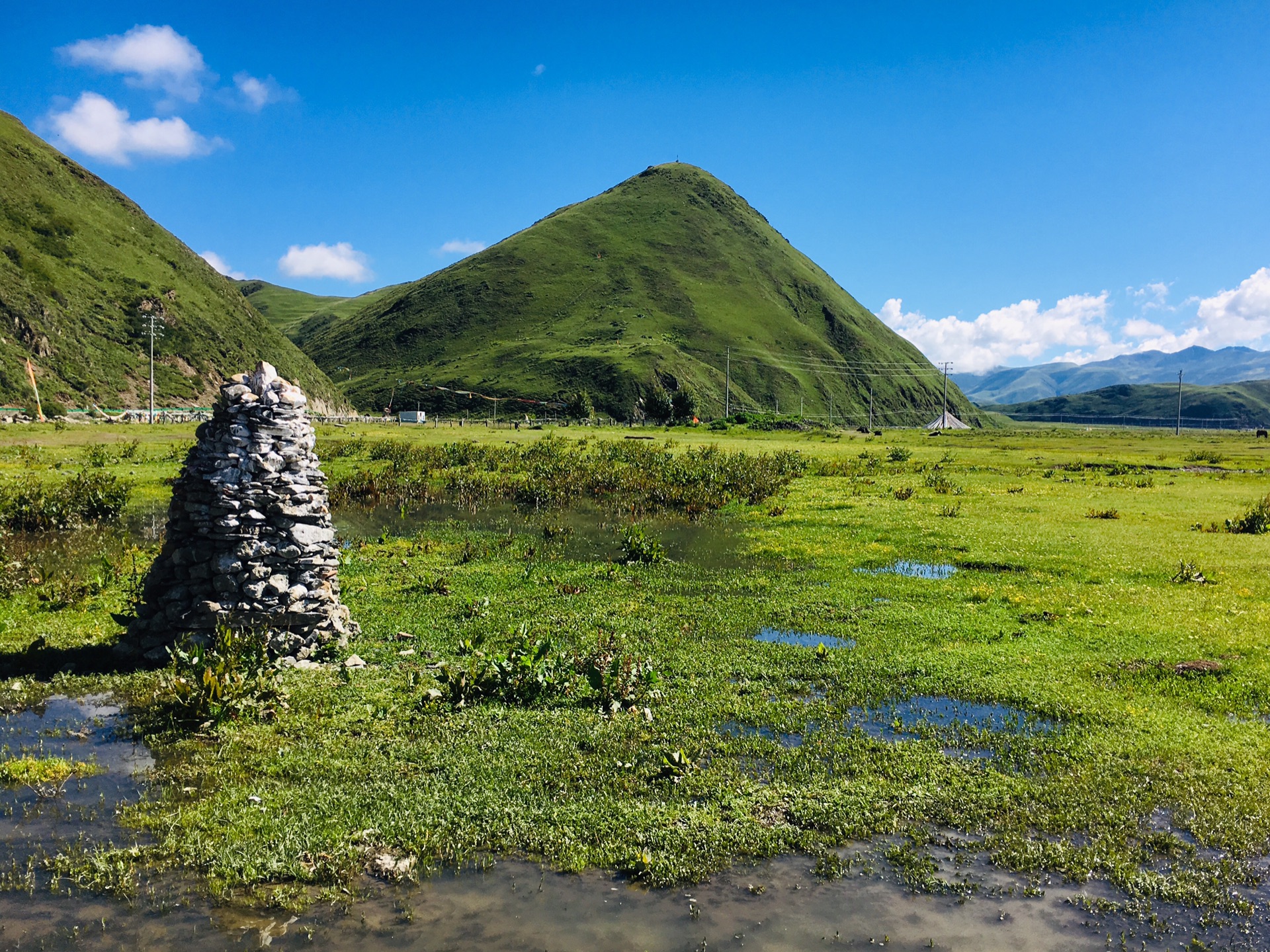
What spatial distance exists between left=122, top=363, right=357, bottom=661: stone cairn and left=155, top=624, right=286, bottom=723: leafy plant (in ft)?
1.47

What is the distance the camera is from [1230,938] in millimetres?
7816

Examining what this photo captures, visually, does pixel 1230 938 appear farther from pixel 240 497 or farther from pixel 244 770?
pixel 240 497

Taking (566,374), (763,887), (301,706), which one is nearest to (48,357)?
(566,374)

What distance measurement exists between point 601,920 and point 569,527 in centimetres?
2425

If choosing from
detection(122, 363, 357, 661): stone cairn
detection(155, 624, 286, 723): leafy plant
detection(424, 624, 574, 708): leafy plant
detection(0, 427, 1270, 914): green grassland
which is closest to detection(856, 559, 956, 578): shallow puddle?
detection(0, 427, 1270, 914): green grassland

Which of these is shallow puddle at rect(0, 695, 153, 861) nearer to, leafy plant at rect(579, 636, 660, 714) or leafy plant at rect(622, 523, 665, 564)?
leafy plant at rect(579, 636, 660, 714)

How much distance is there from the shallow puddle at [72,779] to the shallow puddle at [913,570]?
62.0 feet

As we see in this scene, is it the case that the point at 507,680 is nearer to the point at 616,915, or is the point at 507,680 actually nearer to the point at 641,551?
the point at 616,915

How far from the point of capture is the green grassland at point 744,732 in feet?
30.3

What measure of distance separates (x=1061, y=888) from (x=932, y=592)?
41.8 feet

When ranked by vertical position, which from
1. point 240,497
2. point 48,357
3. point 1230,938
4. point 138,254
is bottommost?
point 1230,938

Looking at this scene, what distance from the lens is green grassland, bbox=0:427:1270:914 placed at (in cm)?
923

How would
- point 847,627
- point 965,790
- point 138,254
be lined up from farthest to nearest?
point 138,254 → point 847,627 → point 965,790

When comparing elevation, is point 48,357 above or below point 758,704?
above
